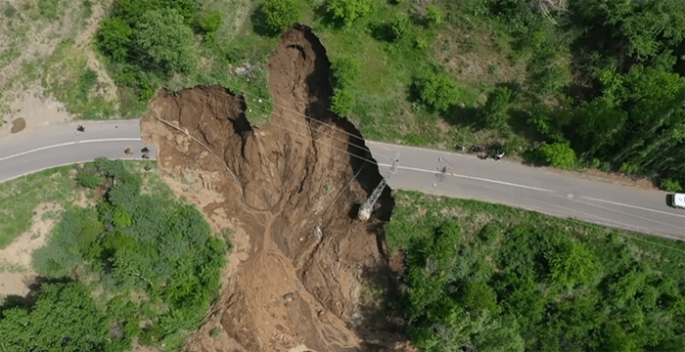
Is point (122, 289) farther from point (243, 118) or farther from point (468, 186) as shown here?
point (468, 186)

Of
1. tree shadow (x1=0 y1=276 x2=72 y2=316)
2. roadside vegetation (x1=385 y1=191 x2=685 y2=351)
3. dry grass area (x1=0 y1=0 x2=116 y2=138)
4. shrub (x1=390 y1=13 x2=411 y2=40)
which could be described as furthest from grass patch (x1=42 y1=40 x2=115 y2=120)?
roadside vegetation (x1=385 y1=191 x2=685 y2=351)

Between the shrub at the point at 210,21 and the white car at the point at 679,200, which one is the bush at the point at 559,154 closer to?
the white car at the point at 679,200

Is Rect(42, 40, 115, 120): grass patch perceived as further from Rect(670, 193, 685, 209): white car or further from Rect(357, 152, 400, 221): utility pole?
Rect(670, 193, 685, 209): white car

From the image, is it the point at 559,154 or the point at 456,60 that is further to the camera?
the point at 456,60

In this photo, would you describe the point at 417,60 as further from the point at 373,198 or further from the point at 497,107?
the point at 373,198

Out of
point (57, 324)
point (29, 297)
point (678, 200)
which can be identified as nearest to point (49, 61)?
point (29, 297)
